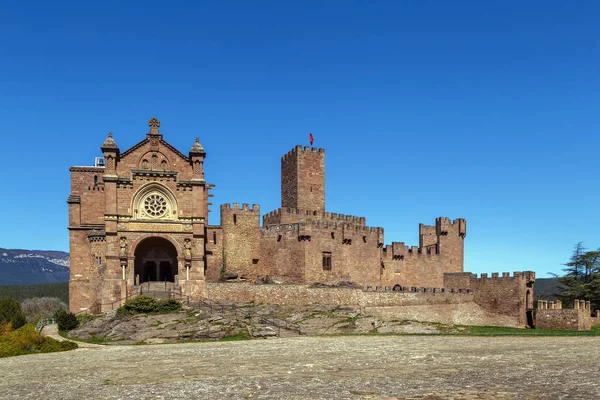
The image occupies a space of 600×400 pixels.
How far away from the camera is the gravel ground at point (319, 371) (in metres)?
15.7

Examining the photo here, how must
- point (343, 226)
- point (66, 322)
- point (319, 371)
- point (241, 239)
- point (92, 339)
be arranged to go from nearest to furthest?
point (319, 371) < point (92, 339) < point (66, 322) < point (241, 239) < point (343, 226)

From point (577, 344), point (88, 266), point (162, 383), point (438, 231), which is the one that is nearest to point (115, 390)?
point (162, 383)

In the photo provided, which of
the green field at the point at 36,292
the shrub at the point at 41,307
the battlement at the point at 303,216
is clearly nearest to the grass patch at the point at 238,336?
the battlement at the point at 303,216

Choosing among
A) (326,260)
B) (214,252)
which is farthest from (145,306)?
(326,260)

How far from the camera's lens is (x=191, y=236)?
48.0 m

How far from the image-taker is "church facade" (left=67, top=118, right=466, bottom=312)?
46.8 metres

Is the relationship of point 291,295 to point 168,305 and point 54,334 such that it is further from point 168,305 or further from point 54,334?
point 54,334

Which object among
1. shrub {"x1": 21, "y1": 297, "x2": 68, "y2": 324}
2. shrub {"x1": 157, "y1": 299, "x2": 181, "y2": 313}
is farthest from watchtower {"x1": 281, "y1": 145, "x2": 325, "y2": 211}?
shrub {"x1": 21, "y1": 297, "x2": 68, "y2": 324}

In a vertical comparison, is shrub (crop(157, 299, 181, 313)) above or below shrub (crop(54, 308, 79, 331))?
above

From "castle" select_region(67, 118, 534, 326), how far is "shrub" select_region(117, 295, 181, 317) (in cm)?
469

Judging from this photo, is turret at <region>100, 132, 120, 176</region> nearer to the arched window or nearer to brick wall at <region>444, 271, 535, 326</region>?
the arched window

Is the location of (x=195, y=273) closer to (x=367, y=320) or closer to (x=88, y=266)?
(x=88, y=266)

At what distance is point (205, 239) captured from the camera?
51062 mm

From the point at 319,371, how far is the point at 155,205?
30906 millimetres
